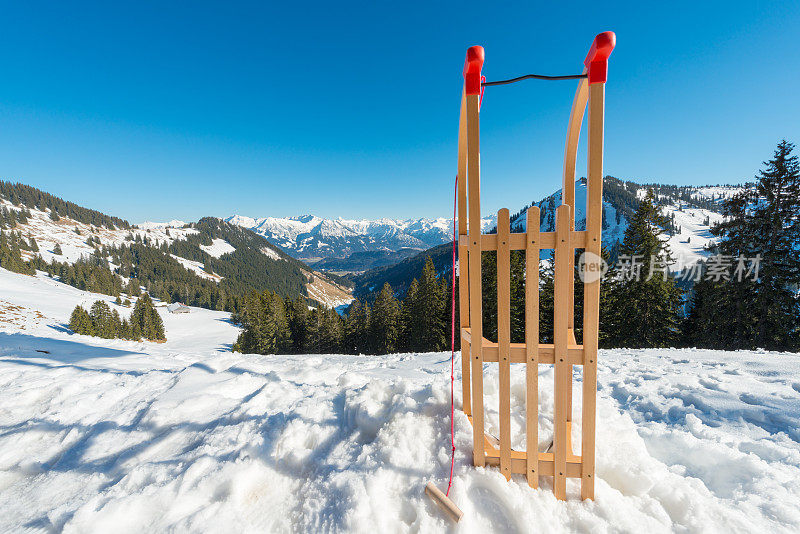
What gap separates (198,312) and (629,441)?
100635 millimetres

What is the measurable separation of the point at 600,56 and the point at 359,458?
168 inches

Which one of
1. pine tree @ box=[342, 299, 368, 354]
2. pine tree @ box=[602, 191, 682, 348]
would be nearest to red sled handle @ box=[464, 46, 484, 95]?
pine tree @ box=[602, 191, 682, 348]

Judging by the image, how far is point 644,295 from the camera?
714 inches

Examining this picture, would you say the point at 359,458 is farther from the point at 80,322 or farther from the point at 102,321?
the point at 102,321

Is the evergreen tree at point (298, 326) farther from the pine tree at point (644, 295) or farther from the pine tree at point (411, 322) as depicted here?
the pine tree at point (644, 295)

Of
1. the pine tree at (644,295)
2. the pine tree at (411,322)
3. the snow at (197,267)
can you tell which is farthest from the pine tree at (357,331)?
the snow at (197,267)

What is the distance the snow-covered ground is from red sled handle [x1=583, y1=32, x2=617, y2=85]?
360 centimetres

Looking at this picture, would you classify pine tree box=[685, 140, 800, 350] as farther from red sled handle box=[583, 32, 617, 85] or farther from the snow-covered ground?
red sled handle box=[583, 32, 617, 85]

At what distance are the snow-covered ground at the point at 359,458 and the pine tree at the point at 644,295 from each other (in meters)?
15.3

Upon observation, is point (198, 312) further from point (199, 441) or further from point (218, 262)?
point (218, 262)

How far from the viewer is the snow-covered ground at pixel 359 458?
2.42 metres

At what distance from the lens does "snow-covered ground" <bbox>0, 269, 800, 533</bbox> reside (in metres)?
2.42

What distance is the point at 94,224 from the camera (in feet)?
550

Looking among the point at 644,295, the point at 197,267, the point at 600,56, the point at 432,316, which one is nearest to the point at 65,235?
the point at 197,267
